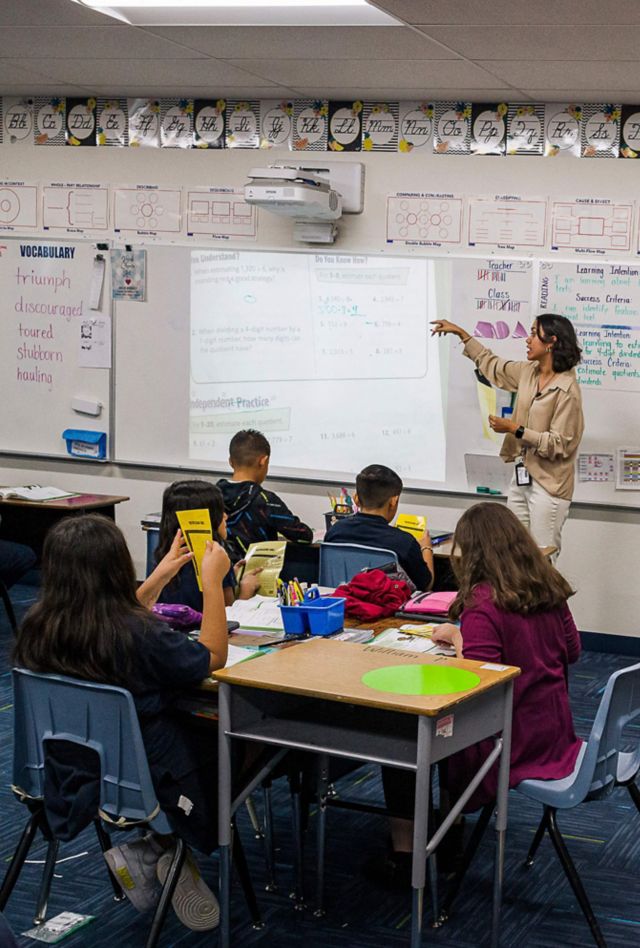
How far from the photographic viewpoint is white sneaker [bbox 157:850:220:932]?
3.02 m

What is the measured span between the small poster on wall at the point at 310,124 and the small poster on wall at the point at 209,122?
0.42m

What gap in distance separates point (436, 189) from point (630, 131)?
0.98 meters

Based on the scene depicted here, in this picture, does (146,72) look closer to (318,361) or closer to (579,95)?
(318,361)

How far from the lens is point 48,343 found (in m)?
7.09

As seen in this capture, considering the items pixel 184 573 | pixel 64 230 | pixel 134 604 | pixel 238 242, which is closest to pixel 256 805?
pixel 184 573

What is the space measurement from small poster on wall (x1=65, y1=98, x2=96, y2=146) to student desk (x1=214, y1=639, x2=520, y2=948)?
4551mm

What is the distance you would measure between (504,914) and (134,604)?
1.36m

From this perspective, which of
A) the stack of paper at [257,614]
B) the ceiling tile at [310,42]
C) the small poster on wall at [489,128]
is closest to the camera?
the stack of paper at [257,614]

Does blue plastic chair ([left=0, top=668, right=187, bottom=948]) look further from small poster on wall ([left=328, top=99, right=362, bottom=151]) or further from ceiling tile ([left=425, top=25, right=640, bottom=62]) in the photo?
small poster on wall ([left=328, top=99, right=362, bottom=151])

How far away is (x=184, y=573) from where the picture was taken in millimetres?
3840

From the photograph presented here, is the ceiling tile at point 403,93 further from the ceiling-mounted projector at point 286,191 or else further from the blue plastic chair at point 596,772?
the blue plastic chair at point 596,772

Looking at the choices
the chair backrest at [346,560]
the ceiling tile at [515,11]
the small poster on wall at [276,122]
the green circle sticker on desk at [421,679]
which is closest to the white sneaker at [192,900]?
the green circle sticker on desk at [421,679]

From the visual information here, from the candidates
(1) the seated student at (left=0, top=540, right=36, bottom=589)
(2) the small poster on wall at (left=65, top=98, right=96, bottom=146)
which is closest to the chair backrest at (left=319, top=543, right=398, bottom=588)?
(1) the seated student at (left=0, top=540, right=36, bottom=589)

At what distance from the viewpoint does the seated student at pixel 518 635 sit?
3.12 meters
